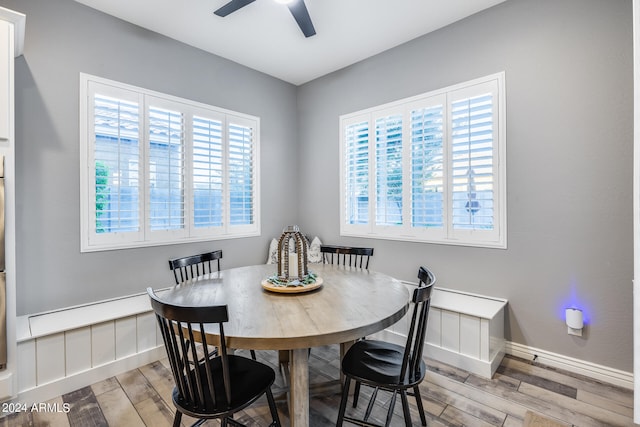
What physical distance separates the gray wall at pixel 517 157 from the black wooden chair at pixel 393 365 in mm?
1326

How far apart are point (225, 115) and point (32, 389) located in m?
2.85

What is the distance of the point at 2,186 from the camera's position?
6.09 ft

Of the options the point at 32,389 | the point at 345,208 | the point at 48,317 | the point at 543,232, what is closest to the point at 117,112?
the point at 48,317

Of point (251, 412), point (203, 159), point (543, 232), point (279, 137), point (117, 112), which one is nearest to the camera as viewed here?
point (251, 412)

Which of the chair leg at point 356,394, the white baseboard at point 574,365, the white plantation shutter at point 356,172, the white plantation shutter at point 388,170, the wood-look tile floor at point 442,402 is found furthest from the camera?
the white plantation shutter at point 356,172

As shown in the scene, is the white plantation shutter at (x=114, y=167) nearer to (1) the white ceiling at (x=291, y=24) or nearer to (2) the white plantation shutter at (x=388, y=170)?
(1) the white ceiling at (x=291, y=24)

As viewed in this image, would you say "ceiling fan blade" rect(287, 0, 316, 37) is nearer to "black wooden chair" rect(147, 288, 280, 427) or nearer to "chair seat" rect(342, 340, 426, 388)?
"black wooden chair" rect(147, 288, 280, 427)

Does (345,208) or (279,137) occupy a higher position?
(279,137)

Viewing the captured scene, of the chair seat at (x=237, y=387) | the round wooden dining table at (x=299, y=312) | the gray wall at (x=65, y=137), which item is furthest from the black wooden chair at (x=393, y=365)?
the gray wall at (x=65, y=137)

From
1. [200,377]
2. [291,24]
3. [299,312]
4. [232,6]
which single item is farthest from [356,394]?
[291,24]

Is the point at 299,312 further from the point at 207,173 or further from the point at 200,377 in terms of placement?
the point at 207,173

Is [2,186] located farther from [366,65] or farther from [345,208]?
[366,65]

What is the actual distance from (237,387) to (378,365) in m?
0.74

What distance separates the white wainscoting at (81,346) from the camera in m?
2.04
